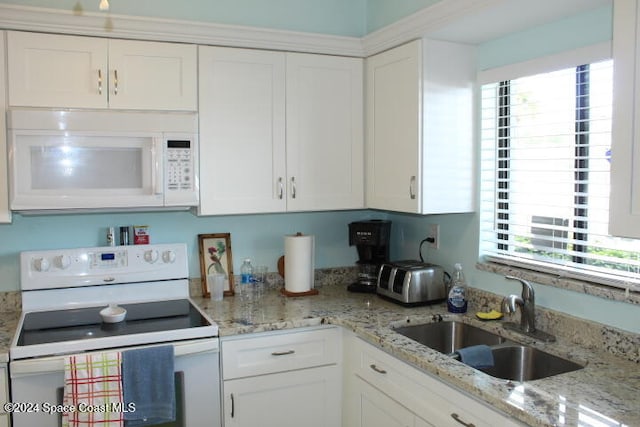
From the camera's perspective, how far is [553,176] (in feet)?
7.82

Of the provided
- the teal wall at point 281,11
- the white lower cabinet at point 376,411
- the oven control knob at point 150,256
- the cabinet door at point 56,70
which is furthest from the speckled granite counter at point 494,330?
the teal wall at point 281,11

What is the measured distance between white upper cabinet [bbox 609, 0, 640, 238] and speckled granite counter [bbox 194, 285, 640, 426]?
49 cm

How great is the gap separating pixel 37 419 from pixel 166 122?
1.26m

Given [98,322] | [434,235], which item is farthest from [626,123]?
[98,322]

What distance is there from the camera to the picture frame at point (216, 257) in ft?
9.68

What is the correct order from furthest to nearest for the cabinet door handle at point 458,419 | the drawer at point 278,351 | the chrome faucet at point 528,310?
the drawer at point 278,351 → the chrome faucet at point 528,310 → the cabinet door handle at point 458,419

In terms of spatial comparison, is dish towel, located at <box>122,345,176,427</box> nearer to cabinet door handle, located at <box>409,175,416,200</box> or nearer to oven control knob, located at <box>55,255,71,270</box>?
oven control knob, located at <box>55,255,71,270</box>

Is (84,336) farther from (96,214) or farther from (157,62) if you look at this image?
(157,62)

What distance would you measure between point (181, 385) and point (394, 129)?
1.45m

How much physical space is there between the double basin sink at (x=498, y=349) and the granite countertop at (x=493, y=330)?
0.10ft

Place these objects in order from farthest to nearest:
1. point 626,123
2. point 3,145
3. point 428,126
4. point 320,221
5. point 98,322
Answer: point 320,221, point 428,126, point 98,322, point 3,145, point 626,123

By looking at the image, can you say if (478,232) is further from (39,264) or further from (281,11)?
(39,264)

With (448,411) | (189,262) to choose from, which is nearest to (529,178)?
(448,411)

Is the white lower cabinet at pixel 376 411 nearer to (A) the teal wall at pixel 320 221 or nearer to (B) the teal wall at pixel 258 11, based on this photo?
(A) the teal wall at pixel 320 221
